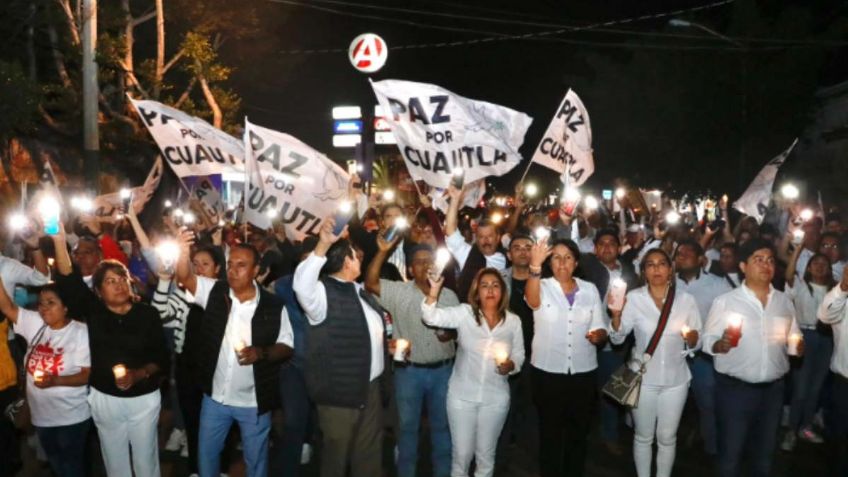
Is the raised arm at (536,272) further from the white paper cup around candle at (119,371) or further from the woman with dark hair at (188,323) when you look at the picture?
the white paper cup around candle at (119,371)

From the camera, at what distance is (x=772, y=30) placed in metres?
27.4

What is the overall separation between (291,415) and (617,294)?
2.56 metres

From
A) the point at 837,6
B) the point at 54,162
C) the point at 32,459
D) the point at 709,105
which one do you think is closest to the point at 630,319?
the point at 32,459

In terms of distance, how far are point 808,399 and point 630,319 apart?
110 inches

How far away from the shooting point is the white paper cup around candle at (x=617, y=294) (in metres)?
6.21

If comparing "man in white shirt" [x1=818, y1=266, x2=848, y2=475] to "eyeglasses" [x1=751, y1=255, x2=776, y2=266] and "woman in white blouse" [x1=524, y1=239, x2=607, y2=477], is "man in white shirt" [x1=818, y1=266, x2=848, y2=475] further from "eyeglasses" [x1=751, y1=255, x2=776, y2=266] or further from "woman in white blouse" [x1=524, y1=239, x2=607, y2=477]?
"woman in white blouse" [x1=524, y1=239, x2=607, y2=477]

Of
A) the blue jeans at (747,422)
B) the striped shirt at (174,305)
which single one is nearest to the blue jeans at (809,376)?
the blue jeans at (747,422)

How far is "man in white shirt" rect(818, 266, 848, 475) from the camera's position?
6070 millimetres

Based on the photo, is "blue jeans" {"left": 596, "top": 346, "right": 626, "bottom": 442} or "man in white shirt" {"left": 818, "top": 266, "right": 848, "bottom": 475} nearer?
"man in white shirt" {"left": 818, "top": 266, "right": 848, "bottom": 475}

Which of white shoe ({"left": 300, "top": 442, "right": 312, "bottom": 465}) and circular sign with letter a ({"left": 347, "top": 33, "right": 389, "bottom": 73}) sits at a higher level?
circular sign with letter a ({"left": 347, "top": 33, "right": 389, "bottom": 73})

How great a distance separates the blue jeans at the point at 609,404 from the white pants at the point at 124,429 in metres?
4.12

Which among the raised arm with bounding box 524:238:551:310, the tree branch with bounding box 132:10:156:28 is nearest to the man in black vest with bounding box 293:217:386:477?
the raised arm with bounding box 524:238:551:310

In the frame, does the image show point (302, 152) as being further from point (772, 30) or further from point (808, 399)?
point (772, 30)

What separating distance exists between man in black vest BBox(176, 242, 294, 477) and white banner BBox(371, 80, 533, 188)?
12.0ft
